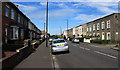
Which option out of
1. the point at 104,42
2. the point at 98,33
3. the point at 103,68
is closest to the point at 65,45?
the point at 103,68

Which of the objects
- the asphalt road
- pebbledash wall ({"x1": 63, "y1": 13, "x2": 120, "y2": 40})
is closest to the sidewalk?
the asphalt road

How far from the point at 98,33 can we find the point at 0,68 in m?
34.4

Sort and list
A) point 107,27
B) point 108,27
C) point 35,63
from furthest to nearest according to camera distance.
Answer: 1. point 107,27
2. point 108,27
3. point 35,63

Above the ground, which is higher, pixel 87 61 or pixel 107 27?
pixel 107 27

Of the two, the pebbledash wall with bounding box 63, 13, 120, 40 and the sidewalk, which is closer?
the sidewalk

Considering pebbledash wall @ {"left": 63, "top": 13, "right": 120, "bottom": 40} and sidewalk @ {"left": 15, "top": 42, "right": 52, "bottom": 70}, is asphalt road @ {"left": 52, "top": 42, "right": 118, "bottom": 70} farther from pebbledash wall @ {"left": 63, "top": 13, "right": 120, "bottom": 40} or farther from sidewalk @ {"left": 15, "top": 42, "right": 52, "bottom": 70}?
pebbledash wall @ {"left": 63, "top": 13, "right": 120, "bottom": 40}

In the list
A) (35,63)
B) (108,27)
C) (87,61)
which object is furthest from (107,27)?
(35,63)

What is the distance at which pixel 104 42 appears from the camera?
27.2 m

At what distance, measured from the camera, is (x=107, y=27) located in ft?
103

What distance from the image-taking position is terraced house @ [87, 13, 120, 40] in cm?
2886

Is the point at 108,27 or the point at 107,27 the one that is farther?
the point at 107,27

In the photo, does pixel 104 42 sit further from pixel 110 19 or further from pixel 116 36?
pixel 110 19

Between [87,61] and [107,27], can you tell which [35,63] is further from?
[107,27]

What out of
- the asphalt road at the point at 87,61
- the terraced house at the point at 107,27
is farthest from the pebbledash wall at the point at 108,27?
the asphalt road at the point at 87,61
